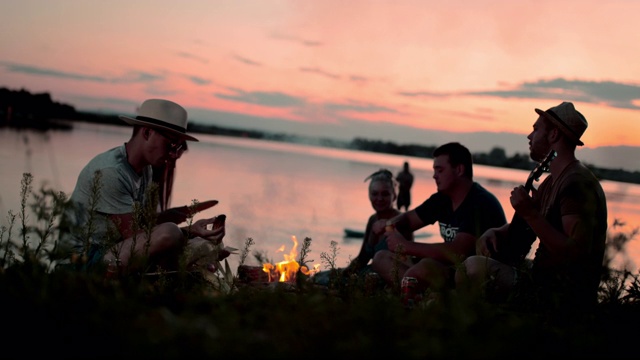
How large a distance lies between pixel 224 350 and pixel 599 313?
2.24 meters

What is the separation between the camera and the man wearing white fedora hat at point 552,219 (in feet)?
12.3

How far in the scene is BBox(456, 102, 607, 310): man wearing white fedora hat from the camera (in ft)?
12.3

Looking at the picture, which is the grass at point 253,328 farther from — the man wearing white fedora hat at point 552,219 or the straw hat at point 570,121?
the straw hat at point 570,121

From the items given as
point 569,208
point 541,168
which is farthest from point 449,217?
point 569,208

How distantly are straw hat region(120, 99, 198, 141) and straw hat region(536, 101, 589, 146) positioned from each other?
9.37 feet

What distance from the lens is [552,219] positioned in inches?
192

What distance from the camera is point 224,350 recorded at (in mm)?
1720

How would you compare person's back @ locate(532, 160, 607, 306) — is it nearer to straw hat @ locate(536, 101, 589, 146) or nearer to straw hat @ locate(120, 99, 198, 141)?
straw hat @ locate(536, 101, 589, 146)

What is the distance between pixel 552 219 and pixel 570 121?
0.76 m

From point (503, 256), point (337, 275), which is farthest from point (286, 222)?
point (337, 275)

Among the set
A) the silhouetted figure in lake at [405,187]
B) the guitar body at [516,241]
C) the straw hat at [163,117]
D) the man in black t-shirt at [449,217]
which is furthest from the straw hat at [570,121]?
the silhouetted figure in lake at [405,187]

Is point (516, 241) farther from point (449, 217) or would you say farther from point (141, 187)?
point (141, 187)

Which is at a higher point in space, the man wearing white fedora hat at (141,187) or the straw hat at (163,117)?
the straw hat at (163,117)

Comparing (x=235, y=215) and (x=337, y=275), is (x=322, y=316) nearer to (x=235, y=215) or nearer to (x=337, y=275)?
(x=337, y=275)
